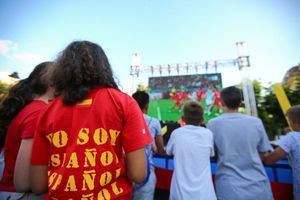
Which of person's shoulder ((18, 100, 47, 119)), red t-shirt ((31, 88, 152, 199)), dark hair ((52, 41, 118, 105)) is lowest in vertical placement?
red t-shirt ((31, 88, 152, 199))

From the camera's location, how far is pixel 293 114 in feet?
5.86

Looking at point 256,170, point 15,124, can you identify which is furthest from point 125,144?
point 256,170

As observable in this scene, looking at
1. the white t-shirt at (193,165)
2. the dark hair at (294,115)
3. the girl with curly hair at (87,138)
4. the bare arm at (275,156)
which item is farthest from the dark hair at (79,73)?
the dark hair at (294,115)

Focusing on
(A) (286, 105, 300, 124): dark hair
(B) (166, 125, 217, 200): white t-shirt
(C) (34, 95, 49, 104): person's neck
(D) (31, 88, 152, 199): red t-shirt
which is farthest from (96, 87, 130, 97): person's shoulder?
(A) (286, 105, 300, 124): dark hair

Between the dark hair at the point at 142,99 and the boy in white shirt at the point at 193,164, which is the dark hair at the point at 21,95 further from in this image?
the boy in white shirt at the point at 193,164

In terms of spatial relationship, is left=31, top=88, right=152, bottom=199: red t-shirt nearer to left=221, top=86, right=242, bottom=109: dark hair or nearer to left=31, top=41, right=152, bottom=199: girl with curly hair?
left=31, top=41, right=152, bottom=199: girl with curly hair

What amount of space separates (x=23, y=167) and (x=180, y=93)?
40.3ft

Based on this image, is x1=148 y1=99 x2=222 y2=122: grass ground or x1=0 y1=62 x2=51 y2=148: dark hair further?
x1=148 y1=99 x2=222 y2=122: grass ground

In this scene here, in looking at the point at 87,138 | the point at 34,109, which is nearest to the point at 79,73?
the point at 87,138

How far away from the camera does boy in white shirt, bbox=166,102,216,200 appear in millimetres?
1592

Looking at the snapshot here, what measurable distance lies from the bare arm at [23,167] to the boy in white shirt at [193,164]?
1211mm

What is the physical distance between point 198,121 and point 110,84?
1.18m

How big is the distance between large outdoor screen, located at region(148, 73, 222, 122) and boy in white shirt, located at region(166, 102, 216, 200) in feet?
33.4

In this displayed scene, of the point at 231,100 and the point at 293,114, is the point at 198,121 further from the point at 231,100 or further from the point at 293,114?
the point at 293,114
